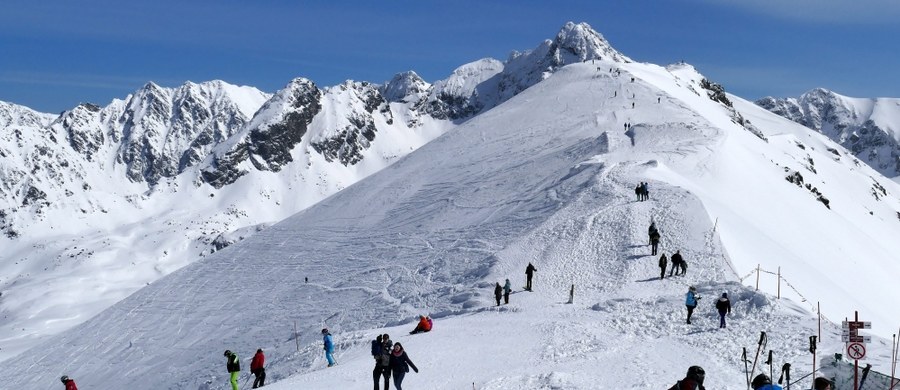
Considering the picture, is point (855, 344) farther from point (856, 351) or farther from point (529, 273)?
point (529, 273)

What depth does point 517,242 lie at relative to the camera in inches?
1721

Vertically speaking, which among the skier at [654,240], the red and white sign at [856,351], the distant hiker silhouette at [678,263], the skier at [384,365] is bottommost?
the skier at [384,365]

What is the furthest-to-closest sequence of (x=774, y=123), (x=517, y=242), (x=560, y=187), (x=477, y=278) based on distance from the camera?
(x=774, y=123), (x=560, y=187), (x=517, y=242), (x=477, y=278)

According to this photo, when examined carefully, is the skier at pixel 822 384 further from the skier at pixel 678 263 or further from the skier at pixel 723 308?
the skier at pixel 678 263

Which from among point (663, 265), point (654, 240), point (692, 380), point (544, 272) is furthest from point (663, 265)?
point (692, 380)

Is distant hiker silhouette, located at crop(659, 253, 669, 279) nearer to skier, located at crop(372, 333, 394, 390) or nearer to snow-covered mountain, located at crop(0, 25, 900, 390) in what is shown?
snow-covered mountain, located at crop(0, 25, 900, 390)

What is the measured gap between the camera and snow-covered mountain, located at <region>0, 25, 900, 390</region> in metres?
22.5

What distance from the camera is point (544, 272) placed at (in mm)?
36875

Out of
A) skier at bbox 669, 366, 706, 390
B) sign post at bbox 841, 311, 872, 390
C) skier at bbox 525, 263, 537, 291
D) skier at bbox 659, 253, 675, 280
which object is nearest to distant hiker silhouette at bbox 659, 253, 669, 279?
skier at bbox 659, 253, 675, 280

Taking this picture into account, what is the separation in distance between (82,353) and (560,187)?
126ft

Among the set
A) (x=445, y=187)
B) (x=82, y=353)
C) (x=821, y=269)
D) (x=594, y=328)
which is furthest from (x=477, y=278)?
(x=82, y=353)

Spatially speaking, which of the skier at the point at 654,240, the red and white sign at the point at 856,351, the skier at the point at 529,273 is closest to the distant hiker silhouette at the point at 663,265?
the skier at the point at 654,240

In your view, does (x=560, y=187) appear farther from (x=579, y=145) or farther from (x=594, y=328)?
(x=594, y=328)

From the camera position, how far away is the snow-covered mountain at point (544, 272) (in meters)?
22.5
